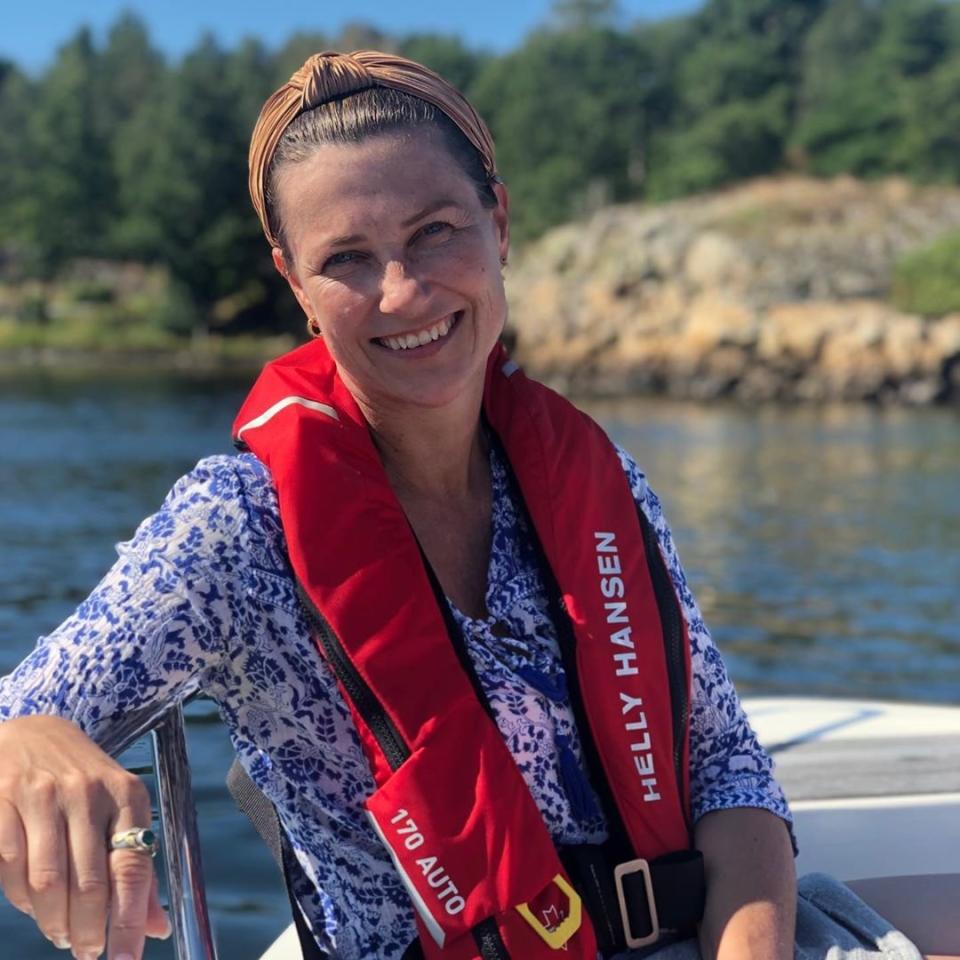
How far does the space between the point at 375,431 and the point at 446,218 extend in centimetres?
27

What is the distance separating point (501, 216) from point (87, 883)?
94cm

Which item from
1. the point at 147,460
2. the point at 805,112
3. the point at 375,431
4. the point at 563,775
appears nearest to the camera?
the point at 563,775

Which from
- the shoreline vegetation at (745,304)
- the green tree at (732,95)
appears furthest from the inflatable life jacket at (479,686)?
the green tree at (732,95)

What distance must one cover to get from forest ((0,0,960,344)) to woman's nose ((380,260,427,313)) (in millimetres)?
53437

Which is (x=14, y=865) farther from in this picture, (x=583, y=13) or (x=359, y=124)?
(x=583, y=13)

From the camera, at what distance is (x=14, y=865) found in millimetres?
1049

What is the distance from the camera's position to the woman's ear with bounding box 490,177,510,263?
1.64 meters

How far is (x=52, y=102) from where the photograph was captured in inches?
2586

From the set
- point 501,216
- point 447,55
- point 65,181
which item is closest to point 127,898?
point 501,216

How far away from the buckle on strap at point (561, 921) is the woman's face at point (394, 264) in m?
0.56

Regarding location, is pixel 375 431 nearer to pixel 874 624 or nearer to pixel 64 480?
pixel 874 624

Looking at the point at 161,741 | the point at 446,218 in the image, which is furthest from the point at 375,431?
the point at 161,741

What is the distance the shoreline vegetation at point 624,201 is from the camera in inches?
1425

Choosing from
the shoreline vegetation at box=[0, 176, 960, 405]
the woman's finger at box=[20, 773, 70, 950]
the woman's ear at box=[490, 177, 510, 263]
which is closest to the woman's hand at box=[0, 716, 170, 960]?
the woman's finger at box=[20, 773, 70, 950]
